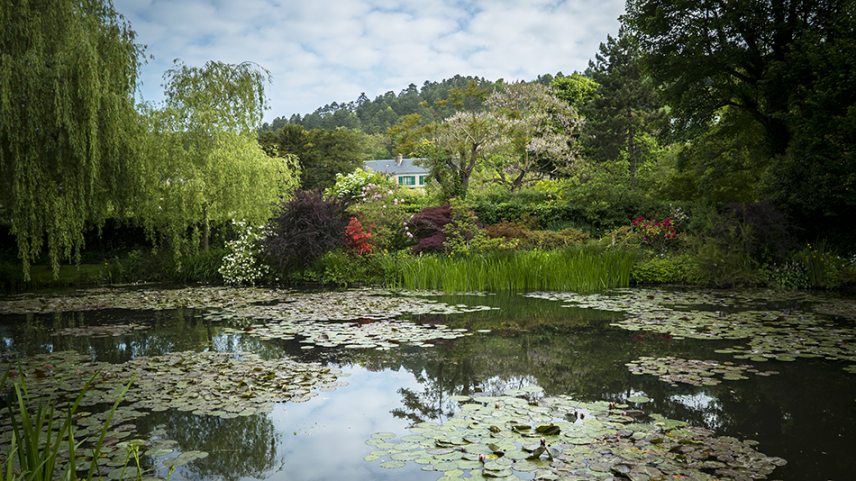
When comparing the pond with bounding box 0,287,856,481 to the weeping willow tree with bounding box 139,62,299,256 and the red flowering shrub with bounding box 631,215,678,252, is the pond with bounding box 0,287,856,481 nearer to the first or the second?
the red flowering shrub with bounding box 631,215,678,252

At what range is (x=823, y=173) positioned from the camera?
33.8 ft

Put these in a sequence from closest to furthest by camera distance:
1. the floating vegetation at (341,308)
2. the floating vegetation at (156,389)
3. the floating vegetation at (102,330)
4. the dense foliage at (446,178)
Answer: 1. the floating vegetation at (156,389)
2. the floating vegetation at (102,330)
3. the floating vegetation at (341,308)
4. the dense foliage at (446,178)

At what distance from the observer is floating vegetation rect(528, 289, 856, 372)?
211 inches

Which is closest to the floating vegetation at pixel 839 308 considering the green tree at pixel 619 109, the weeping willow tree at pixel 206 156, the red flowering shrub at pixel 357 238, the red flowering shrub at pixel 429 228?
the red flowering shrub at pixel 429 228

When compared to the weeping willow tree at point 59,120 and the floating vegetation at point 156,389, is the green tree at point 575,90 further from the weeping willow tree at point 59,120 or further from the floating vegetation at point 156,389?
the floating vegetation at point 156,389

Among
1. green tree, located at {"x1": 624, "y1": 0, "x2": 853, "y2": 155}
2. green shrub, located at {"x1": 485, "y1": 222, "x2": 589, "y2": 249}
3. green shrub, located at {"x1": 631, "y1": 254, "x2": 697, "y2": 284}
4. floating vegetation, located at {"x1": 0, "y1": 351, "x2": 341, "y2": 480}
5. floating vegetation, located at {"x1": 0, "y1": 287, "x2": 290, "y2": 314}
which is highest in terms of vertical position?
green tree, located at {"x1": 624, "y1": 0, "x2": 853, "y2": 155}

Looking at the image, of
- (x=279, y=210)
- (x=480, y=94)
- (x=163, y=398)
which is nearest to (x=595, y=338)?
(x=163, y=398)

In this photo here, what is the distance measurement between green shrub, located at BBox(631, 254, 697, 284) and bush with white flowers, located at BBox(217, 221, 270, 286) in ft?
26.2

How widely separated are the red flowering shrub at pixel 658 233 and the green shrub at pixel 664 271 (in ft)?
3.52

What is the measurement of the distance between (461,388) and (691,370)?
1.99 m

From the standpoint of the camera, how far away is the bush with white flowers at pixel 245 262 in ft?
40.5

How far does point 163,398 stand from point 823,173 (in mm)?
11464

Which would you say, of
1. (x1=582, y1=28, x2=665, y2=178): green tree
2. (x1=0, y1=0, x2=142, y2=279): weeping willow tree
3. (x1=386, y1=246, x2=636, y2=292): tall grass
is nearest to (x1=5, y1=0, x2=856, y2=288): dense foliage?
(x1=0, y1=0, x2=142, y2=279): weeping willow tree

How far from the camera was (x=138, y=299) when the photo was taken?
966cm
